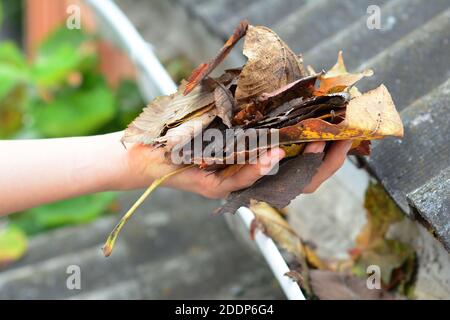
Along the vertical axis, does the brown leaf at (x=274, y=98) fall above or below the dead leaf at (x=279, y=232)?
below

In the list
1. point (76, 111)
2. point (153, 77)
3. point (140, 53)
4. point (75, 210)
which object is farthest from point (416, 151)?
point (76, 111)

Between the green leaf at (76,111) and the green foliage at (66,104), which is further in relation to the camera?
the green leaf at (76,111)

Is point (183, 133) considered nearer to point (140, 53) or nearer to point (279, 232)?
point (279, 232)

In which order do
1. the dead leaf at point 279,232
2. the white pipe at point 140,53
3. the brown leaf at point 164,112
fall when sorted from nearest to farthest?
the brown leaf at point 164,112, the dead leaf at point 279,232, the white pipe at point 140,53

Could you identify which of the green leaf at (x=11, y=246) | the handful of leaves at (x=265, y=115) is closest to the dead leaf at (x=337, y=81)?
the handful of leaves at (x=265, y=115)

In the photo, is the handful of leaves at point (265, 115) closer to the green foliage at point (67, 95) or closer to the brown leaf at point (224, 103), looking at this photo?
the brown leaf at point (224, 103)

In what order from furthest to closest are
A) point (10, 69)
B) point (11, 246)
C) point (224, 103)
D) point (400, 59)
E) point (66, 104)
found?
1. point (66, 104)
2. point (10, 69)
3. point (11, 246)
4. point (400, 59)
5. point (224, 103)
